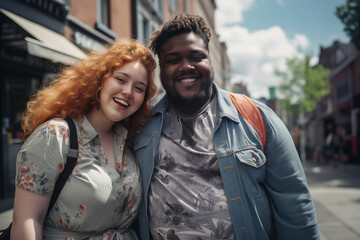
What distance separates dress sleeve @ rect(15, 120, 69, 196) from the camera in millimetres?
1685

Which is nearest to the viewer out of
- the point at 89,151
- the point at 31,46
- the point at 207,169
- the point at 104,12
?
the point at 89,151

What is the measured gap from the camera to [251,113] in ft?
7.11

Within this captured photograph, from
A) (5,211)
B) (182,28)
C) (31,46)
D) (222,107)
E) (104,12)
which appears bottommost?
(5,211)

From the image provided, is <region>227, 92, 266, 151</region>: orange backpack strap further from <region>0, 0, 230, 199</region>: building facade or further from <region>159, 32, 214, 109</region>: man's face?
<region>0, 0, 230, 199</region>: building facade

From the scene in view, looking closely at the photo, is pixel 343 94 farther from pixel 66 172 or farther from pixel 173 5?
pixel 66 172

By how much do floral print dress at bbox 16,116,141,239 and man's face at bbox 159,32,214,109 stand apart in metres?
0.63

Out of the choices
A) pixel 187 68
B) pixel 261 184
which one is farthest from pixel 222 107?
pixel 261 184

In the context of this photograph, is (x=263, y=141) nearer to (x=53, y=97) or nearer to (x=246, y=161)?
(x=246, y=161)

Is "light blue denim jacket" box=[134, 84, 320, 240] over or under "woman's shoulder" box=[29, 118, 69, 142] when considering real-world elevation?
under

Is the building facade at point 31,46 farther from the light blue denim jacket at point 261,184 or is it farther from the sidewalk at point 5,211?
the light blue denim jacket at point 261,184

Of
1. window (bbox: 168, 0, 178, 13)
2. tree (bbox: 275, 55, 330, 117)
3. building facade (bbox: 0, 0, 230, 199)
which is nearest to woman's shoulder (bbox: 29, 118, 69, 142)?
building facade (bbox: 0, 0, 230, 199)

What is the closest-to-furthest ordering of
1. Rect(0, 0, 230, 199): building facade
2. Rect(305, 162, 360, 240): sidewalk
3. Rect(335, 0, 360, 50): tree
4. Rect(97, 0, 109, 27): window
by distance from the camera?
1. Rect(305, 162, 360, 240): sidewalk
2. Rect(0, 0, 230, 199): building facade
3. Rect(97, 0, 109, 27): window
4. Rect(335, 0, 360, 50): tree

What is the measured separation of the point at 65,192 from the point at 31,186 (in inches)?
7.1

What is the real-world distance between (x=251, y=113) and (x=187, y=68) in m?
0.53
